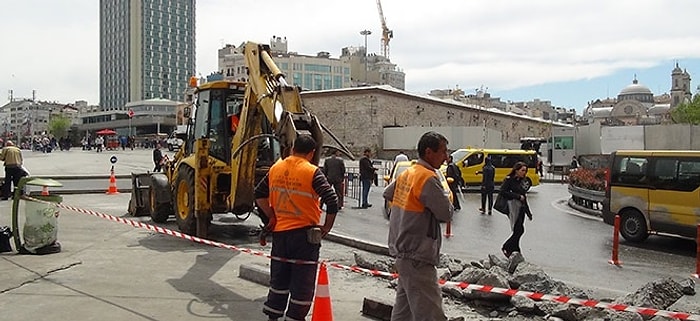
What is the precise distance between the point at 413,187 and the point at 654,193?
9914mm

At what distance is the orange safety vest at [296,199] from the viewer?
19.4 feet

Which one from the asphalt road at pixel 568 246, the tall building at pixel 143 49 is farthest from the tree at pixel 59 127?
the asphalt road at pixel 568 246

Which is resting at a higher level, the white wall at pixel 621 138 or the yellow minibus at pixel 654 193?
the white wall at pixel 621 138

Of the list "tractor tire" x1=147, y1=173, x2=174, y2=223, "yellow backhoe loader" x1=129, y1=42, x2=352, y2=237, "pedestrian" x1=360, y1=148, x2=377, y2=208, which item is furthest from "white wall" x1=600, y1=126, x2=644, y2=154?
"yellow backhoe loader" x1=129, y1=42, x2=352, y2=237

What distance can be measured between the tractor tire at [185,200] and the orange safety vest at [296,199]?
6.52 m

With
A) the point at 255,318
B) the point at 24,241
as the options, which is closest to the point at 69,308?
the point at 255,318

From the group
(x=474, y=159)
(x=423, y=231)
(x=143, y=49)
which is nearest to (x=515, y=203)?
(x=423, y=231)

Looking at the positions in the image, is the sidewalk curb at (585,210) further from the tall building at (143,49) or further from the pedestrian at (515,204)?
the tall building at (143,49)

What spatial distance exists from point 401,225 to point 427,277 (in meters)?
0.46

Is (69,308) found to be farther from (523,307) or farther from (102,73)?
(102,73)

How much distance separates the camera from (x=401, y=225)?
5.16 meters

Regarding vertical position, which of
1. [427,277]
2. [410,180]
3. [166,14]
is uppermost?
[166,14]

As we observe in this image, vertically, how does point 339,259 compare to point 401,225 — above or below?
below

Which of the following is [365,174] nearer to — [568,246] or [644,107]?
[568,246]
